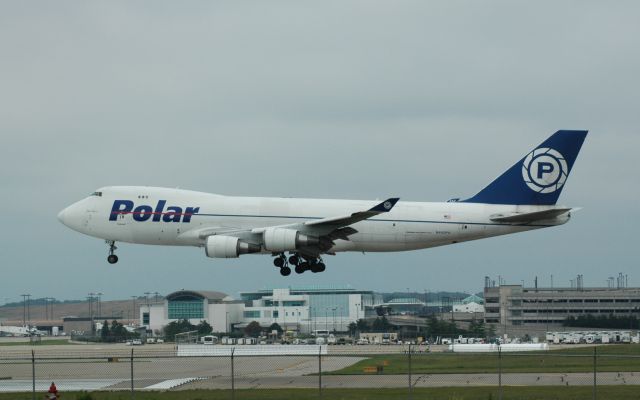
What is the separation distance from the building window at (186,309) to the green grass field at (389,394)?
91.4m

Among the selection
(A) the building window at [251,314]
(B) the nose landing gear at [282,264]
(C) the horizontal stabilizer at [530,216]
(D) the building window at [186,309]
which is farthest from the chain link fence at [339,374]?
(A) the building window at [251,314]

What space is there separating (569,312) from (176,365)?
292ft

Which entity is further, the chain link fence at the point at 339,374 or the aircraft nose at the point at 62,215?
the aircraft nose at the point at 62,215

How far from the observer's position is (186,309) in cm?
14075

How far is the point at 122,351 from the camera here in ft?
286

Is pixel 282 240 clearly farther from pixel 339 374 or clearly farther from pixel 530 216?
pixel 530 216

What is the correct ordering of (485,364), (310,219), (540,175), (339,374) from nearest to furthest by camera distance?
(339,374)
(310,219)
(485,364)
(540,175)

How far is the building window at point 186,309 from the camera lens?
460ft

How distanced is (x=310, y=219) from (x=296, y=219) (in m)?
0.85

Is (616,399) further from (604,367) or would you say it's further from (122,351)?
(122,351)

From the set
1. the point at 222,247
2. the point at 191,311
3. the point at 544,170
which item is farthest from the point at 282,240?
the point at 191,311

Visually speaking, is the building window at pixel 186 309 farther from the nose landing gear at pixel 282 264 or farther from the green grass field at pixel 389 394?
the green grass field at pixel 389 394

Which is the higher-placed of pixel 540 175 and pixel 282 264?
pixel 540 175

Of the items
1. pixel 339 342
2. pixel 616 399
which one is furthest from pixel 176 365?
pixel 339 342
